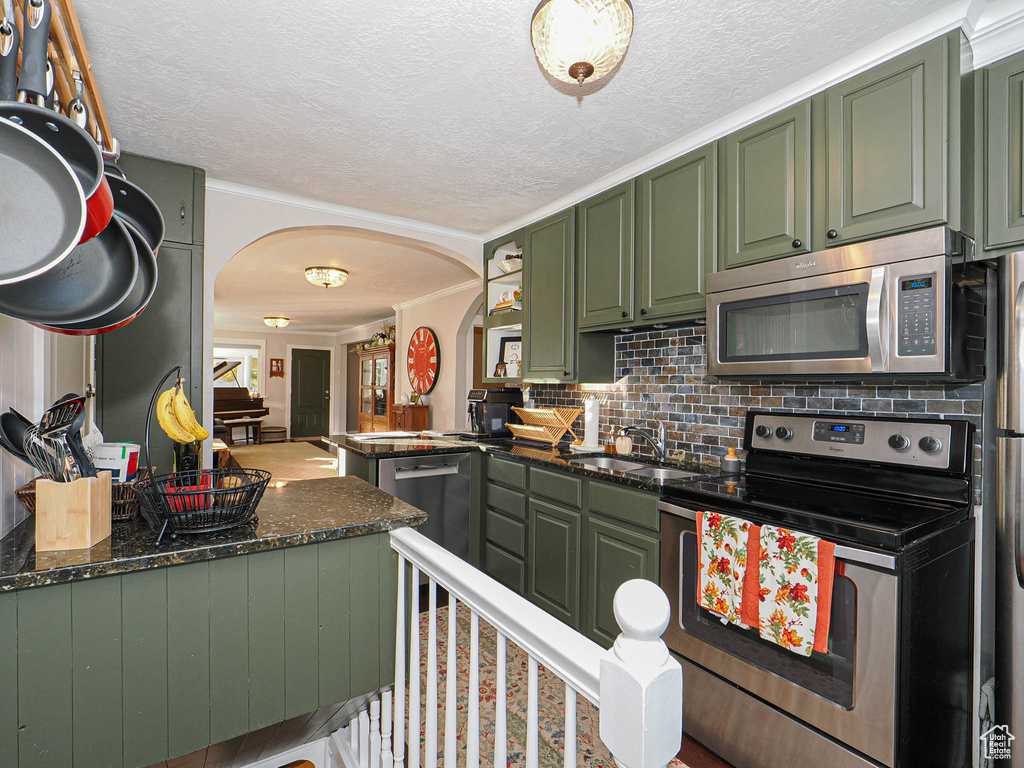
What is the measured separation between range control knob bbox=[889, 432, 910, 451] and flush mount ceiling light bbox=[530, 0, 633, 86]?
5.12 ft

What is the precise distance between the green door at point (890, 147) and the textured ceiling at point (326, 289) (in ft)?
9.16

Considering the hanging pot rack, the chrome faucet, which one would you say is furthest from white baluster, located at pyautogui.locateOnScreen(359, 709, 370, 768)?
the chrome faucet

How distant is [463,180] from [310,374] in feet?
30.4

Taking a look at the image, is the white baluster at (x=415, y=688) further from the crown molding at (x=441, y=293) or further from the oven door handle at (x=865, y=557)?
the crown molding at (x=441, y=293)

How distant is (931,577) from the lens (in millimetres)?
1477

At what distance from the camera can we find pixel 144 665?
112 cm

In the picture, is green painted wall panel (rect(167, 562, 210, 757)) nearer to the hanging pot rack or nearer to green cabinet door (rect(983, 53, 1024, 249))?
the hanging pot rack

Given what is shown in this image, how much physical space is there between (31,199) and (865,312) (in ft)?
6.81

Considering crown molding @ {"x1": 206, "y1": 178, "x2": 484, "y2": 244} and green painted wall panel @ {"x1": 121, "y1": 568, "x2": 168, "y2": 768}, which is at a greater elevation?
crown molding @ {"x1": 206, "y1": 178, "x2": 484, "y2": 244}

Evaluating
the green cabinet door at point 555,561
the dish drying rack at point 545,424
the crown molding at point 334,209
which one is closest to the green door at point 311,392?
the crown molding at point 334,209

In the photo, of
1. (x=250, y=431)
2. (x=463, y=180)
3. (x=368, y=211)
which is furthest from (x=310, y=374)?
(x=463, y=180)

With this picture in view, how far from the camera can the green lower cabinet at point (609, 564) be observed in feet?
7.17

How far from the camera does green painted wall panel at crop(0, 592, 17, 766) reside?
3.24ft

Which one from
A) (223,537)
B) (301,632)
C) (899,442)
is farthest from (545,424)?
(223,537)
